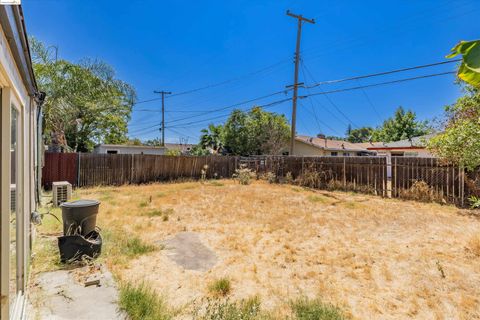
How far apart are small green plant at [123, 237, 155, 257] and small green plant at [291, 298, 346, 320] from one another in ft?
7.92

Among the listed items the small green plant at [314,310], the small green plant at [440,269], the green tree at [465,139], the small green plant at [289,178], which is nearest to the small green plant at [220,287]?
the small green plant at [314,310]

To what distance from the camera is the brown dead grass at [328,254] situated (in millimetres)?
2803

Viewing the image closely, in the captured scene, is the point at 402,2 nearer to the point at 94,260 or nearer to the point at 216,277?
the point at 216,277

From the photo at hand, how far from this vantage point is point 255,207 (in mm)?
7492

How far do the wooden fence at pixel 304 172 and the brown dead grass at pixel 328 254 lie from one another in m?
1.01

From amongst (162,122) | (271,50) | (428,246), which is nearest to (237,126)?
(271,50)

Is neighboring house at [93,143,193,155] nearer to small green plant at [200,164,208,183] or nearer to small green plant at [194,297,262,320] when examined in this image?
small green plant at [200,164,208,183]

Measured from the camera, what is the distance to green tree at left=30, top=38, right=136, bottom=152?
1238 cm

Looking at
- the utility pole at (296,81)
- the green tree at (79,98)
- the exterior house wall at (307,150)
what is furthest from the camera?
the exterior house wall at (307,150)

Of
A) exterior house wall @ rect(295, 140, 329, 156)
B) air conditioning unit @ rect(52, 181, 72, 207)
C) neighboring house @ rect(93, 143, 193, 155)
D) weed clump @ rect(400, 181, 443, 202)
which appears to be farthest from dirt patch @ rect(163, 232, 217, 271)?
exterior house wall @ rect(295, 140, 329, 156)

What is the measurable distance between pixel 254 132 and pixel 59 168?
14.8m

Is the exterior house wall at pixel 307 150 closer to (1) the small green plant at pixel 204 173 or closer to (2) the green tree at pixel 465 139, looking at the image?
(1) the small green plant at pixel 204 173

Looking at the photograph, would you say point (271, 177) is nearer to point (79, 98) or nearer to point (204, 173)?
point (204, 173)

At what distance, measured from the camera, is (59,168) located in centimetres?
1002
